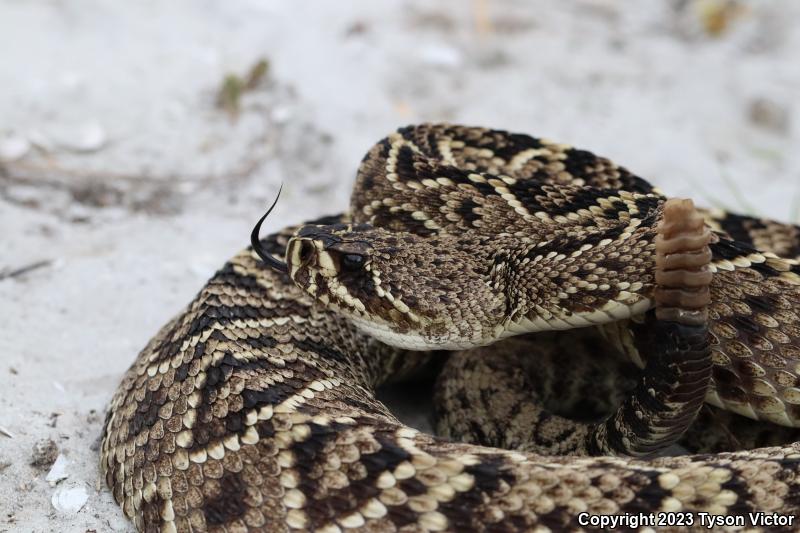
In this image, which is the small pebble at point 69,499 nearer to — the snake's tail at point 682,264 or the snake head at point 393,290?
the snake head at point 393,290

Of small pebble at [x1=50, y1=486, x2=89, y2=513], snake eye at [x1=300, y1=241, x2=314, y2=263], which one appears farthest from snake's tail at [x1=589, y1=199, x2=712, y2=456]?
small pebble at [x1=50, y1=486, x2=89, y2=513]

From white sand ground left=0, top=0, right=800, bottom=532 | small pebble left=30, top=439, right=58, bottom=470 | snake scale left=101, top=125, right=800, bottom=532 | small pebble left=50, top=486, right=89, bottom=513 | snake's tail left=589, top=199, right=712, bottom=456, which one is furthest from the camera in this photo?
white sand ground left=0, top=0, right=800, bottom=532

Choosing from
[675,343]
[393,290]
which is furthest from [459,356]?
[675,343]

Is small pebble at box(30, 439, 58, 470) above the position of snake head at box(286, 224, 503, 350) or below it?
below

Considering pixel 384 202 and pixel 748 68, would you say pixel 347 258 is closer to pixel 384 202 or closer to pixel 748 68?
pixel 384 202

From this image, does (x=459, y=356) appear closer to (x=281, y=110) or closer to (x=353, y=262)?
(x=353, y=262)

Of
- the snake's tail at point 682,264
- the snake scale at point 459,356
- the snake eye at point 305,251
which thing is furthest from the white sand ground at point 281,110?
the snake's tail at point 682,264

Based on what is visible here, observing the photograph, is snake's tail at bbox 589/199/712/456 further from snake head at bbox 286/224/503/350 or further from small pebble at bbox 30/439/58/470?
small pebble at bbox 30/439/58/470
